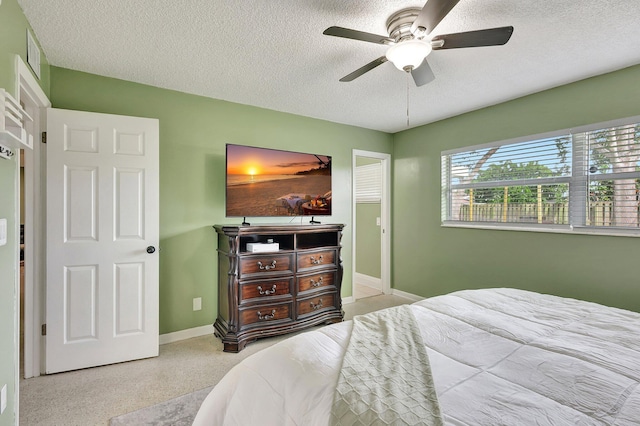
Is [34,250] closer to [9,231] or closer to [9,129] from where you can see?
[9,231]

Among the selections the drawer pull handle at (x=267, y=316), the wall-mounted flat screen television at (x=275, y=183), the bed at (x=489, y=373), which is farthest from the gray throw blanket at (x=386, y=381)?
the wall-mounted flat screen television at (x=275, y=183)

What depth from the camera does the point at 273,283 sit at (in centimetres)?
295

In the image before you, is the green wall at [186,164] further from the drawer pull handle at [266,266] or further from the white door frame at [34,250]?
the drawer pull handle at [266,266]

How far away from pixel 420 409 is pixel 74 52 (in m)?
3.10

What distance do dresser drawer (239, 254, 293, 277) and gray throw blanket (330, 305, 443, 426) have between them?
1.64m

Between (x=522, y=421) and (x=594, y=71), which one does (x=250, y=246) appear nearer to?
(x=522, y=421)

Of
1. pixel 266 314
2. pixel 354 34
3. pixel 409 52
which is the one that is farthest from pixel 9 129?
pixel 266 314

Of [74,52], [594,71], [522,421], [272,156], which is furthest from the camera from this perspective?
[272,156]

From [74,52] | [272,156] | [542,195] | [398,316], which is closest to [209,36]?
[74,52]

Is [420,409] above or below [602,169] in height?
below

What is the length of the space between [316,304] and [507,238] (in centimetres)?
215

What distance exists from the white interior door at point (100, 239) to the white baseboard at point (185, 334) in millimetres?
298

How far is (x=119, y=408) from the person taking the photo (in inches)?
76.5

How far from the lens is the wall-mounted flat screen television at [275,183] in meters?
3.01
